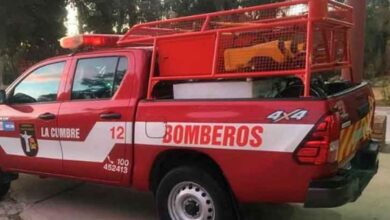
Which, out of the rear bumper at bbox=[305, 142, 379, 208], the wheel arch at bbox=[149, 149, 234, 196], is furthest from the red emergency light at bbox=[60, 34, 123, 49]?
the rear bumper at bbox=[305, 142, 379, 208]

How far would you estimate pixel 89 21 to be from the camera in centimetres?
2844

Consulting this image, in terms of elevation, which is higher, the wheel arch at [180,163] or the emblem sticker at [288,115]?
the emblem sticker at [288,115]

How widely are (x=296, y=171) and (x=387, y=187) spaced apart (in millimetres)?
3040

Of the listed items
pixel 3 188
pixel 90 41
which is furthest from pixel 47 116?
pixel 3 188

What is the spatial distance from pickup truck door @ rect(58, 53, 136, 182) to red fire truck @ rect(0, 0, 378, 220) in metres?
0.01

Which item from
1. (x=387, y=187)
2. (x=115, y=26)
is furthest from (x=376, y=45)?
(x=387, y=187)

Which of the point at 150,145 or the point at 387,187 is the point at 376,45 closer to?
the point at 387,187

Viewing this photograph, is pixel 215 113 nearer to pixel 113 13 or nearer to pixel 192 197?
pixel 192 197

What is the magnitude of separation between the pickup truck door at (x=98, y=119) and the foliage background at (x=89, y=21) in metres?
16.9

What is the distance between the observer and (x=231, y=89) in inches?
177

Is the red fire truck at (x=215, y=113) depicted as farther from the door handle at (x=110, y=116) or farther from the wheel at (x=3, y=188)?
the wheel at (x=3, y=188)

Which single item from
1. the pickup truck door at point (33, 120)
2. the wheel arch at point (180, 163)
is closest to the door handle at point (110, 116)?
the wheel arch at point (180, 163)

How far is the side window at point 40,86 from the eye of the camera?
19.0 ft

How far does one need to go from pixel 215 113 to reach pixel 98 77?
1557mm
